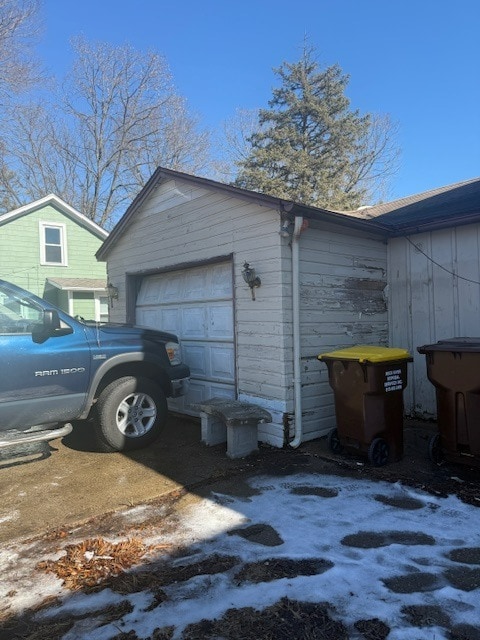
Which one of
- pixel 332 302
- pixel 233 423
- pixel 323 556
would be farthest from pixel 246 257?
pixel 323 556

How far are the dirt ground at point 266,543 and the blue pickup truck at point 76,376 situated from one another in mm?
717

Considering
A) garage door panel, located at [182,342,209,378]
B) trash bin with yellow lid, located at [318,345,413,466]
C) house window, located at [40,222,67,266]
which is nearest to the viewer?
trash bin with yellow lid, located at [318,345,413,466]

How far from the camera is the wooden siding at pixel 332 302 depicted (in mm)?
5680

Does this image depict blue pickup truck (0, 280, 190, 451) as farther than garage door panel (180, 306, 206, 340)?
No

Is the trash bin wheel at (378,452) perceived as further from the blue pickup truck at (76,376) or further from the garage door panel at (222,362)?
the blue pickup truck at (76,376)

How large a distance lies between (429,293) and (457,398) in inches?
85.1

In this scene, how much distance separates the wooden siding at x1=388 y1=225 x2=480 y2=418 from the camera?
5.85 metres

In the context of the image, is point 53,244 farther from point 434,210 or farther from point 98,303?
point 434,210

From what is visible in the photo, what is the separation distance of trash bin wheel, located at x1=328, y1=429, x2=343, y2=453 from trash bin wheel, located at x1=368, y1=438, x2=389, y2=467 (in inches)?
20.7

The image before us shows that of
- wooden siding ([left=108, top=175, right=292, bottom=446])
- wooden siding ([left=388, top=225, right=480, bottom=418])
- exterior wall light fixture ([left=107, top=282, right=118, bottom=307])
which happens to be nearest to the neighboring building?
wooden siding ([left=388, top=225, right=480, bottom=418])

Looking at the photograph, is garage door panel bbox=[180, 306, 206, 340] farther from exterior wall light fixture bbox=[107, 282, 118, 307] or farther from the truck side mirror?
the truck side mirror

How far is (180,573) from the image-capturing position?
2.86 m

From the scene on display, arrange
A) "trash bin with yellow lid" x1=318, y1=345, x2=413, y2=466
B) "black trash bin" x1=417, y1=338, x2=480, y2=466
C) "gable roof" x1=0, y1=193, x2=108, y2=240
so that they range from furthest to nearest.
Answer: "gable roof" x1=0, y1=193, x2=108, y2=240 → "trash bin with yellow lid" x1=318, y1=345, x2=413, y2=466 → "black trash bin" x1=417, y1=338, x2=480, y2=466

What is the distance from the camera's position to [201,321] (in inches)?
277
